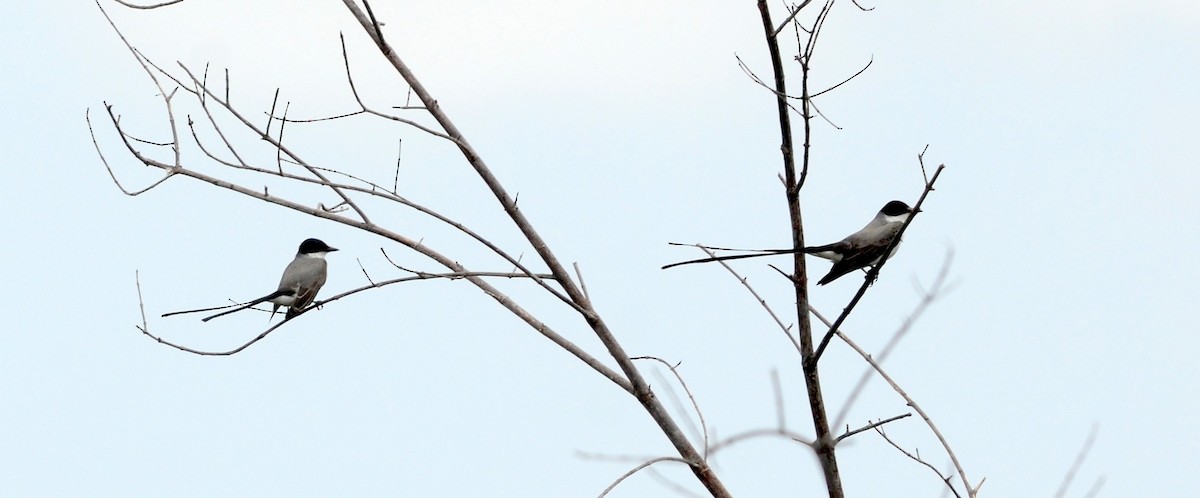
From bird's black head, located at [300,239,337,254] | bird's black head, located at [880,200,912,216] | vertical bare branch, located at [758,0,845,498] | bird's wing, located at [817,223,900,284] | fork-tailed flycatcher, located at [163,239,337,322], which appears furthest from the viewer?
bird's black head, located at [300,239,337,254]

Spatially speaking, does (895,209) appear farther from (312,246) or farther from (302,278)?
(312,246)

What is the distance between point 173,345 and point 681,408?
224 cm

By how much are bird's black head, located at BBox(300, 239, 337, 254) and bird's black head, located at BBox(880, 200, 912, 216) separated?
5341 millimetres

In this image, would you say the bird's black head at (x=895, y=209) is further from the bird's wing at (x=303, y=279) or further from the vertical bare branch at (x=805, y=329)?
the bird's wing at (x=303, y=279)

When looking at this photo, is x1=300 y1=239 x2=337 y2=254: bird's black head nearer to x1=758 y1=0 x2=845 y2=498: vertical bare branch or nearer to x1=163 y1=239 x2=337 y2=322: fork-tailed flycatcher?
x1=163 y1=239 x2=337 y2=322: fork-tailed flycatcher

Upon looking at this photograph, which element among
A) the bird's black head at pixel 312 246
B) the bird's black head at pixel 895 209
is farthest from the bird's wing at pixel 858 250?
the bird's black head at pixel 312 246

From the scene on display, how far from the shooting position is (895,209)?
759 cm

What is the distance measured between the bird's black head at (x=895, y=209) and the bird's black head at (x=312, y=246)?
17.5ft

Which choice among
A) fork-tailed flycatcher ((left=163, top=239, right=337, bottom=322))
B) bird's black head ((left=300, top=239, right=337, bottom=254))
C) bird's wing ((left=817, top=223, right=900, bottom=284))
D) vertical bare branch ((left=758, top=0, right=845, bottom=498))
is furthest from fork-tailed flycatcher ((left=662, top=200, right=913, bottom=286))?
bird's black head ((left=300, top=239, right=337, bottom=254))

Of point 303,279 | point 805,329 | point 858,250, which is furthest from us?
point 303,279

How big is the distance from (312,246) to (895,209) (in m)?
5.48

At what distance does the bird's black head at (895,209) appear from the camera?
24.8ft

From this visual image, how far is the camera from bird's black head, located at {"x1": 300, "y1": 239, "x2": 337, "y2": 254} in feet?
34.6

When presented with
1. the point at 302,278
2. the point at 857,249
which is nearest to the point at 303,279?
the point at 302,278
